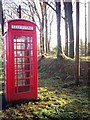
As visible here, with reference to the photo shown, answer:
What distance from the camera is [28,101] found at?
6590mm

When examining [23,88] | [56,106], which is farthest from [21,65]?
[56,106]

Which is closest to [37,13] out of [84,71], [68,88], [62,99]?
[84,71]

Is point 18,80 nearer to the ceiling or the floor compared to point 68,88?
nearer to the ceiling

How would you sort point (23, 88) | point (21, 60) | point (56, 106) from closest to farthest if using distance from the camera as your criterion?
1. point (56, 106)
2. point (21, 60)
3. point (23, 88)

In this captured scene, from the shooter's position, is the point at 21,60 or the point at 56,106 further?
the point at 21,60

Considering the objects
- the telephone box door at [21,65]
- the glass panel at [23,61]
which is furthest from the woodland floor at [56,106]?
the glass panel at [23,61]

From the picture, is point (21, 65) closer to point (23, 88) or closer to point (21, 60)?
point (21, 60)

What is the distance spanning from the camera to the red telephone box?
6.29 meters

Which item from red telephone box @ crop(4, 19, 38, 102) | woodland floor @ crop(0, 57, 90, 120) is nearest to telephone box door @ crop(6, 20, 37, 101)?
red telephone box @ crop(4, 19, 38, 102)

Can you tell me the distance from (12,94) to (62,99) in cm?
159

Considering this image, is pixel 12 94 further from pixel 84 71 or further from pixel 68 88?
pixel 84 71

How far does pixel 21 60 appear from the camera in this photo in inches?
258

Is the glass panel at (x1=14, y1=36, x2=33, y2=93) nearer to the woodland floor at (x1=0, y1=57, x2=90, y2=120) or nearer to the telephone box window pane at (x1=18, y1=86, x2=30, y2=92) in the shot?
the telephone box window pane at (x1=18, y1=86, x2=30, y2=92)

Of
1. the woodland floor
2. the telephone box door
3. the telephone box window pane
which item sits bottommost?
the woodland floor
